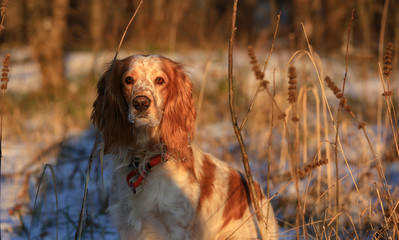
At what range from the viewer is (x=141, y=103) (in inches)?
83.4

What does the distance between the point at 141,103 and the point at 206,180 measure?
0.57m

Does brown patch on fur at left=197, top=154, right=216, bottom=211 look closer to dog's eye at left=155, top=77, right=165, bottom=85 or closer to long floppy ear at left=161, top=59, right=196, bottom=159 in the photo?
long floppy ear at left=161, top=59, right=196, bottom=159

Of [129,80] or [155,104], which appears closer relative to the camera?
[155,104]

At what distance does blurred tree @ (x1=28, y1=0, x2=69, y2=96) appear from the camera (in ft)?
23.6

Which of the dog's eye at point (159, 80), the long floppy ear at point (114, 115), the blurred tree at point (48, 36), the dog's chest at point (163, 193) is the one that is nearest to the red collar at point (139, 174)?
the dog's chest at point (163, 193)

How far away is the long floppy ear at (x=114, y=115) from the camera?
2428mm

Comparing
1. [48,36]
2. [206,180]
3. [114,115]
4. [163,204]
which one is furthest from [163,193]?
[48,36]

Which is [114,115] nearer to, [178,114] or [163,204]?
[178,114]

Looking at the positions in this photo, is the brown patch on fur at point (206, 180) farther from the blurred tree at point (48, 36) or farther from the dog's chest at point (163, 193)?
the blurred tree at point (48, 36)

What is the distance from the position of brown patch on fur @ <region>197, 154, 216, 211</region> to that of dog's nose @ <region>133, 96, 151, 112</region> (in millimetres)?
495

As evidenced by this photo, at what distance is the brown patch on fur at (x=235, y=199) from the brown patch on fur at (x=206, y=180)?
5.3 inches

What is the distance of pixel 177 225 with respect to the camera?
2.20 m

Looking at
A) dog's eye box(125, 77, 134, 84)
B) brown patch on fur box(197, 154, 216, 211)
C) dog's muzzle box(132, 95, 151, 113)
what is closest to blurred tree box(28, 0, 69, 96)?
dog's eye box(125, 77, 134, 84)

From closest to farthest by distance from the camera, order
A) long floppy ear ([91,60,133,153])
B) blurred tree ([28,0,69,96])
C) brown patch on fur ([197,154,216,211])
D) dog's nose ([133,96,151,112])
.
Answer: dog's nose ([133,96,151,112]) → brown patch on fur ([197,154,216,211]) → long floppy ear ([91,60,133,153]) → blurred tree ([28,0,69,96])
